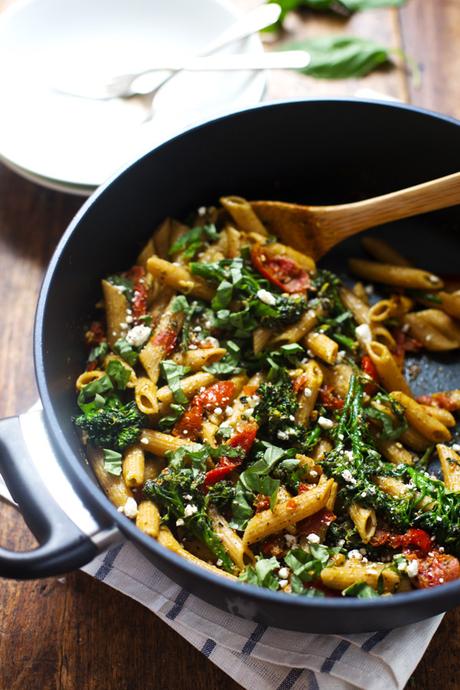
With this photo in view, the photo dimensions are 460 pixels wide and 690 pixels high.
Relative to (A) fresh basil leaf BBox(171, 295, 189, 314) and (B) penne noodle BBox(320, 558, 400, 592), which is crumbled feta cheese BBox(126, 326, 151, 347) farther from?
(B) penne noodle BBox(320, 558, 400, 592)

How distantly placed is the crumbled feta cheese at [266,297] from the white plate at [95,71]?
84cm

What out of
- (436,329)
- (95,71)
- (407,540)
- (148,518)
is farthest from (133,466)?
(95,71)

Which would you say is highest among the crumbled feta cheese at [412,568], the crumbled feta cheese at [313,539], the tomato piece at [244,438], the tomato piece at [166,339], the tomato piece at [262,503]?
the tomato piece at [166,339]

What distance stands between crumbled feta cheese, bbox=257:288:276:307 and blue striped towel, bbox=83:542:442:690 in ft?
3.12

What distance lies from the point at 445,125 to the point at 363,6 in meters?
1.24

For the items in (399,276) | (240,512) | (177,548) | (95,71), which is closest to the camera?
(177,548)

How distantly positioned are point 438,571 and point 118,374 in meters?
1.16

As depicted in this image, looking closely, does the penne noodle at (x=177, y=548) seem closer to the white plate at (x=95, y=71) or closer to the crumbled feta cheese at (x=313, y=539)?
the crumbled feta cheese at (x=313, y=539)

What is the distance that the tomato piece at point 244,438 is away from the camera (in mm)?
2422

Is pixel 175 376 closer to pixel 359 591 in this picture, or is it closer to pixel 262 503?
pixel 262 503

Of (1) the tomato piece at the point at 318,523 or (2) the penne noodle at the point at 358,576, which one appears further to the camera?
(1) the tomato piece at the point at 318,523

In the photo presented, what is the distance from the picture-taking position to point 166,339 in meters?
2.63

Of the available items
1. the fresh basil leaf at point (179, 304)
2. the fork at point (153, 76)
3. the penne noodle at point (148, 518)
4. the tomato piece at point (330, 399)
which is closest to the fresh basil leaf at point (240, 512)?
the penne noodle at point (148, 518)

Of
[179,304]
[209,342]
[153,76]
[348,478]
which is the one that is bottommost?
[348,478]
